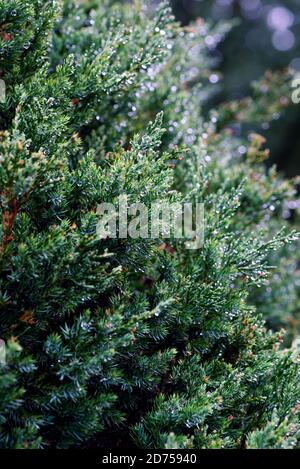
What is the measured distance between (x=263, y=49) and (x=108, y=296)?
312 inches

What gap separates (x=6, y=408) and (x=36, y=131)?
1.06m

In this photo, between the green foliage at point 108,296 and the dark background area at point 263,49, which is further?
the dark background area at point 263,49

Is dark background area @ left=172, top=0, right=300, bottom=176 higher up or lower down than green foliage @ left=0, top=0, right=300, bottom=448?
higher up

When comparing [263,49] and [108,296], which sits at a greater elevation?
[263,49]

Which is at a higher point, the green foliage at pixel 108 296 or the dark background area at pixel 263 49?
the dark background area at pixel 263 49

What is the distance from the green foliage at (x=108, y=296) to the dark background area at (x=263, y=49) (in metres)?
6.11

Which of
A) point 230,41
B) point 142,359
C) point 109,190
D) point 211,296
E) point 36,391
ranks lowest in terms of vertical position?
point 36,391

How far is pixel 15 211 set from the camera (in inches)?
64.8

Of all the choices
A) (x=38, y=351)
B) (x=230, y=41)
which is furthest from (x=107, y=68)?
(x=230, y=41)

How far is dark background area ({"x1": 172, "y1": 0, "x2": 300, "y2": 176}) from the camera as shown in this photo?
8.12m

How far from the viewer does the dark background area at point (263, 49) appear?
26.6ft

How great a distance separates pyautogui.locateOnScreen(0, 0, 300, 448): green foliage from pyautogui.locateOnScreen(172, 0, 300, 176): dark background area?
611 centimetres

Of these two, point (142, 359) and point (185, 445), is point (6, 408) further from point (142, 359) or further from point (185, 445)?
point (185, 445)

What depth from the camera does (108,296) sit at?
1992mm
